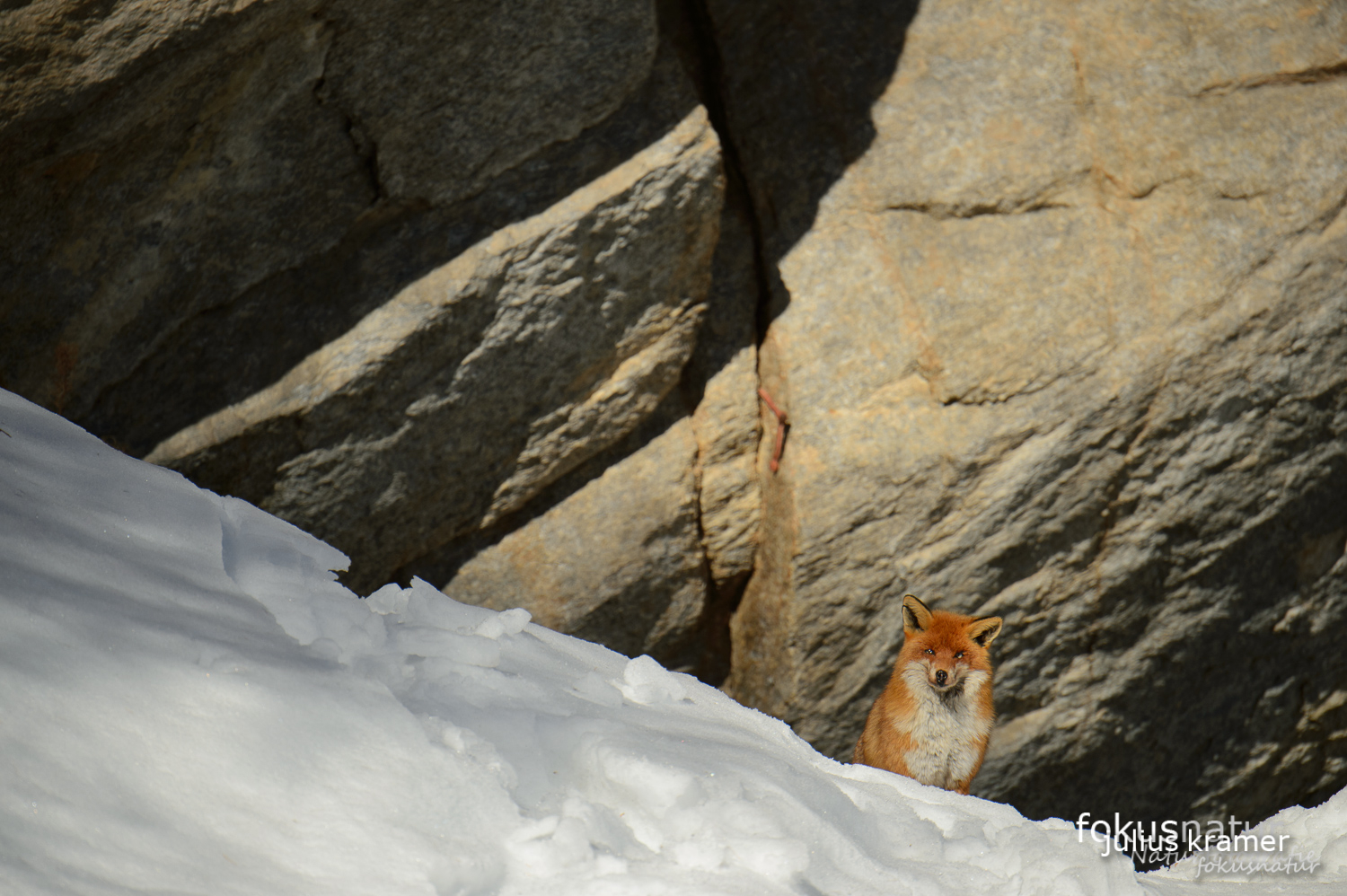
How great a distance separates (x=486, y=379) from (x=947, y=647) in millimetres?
2520

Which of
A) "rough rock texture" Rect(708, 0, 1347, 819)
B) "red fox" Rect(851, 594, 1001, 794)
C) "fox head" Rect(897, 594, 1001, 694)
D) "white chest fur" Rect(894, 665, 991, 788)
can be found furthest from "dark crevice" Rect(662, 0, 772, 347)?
"white chest fur" Rect(894, 665, 991, 788)

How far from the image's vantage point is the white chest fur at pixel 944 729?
4109 millimetres

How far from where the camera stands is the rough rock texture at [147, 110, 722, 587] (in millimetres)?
4457

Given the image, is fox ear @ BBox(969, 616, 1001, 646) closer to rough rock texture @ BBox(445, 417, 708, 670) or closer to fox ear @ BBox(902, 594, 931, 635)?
fox ear @ BBox(902, 594, 931, 635)

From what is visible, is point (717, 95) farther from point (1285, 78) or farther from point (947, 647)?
point (947, 647)

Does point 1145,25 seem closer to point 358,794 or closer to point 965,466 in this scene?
point 965,466

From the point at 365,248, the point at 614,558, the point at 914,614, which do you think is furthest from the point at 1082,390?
the point at 365,248

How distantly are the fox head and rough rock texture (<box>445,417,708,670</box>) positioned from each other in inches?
56.3

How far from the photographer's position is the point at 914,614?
4.32 m

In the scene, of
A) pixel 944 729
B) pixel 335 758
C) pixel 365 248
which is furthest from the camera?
pixel 365 248

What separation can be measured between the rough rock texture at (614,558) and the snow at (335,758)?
7.60 ft

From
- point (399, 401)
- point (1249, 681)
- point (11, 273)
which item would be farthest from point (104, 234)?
point (1249, 681)

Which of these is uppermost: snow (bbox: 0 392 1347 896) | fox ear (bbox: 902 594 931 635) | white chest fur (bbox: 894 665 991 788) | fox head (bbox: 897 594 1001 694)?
fox ear (bbox: 902 594 931 635)

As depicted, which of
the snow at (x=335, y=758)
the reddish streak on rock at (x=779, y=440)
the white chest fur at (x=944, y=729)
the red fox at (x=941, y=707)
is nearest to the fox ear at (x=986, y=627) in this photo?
the red fox at (x=941, y=707)
